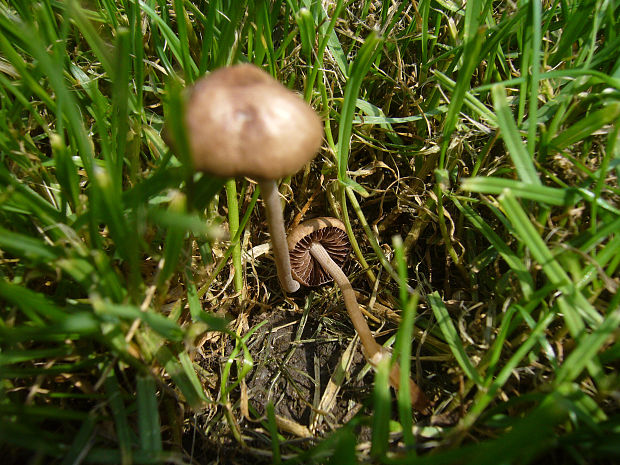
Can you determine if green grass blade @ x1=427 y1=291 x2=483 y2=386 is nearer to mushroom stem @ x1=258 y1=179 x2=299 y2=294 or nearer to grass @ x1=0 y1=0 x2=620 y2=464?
grass @ x1=0 y1=0 x2=620 y2=464

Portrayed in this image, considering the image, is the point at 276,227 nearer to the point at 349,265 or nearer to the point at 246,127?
the point at 246,127

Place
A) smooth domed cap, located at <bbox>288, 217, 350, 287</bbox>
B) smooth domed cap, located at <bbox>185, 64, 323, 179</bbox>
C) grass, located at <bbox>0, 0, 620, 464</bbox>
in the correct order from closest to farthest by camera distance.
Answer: smooth domed cap, located at <bbox>185, 64, 323, 179</bbox> < grass, located at <bbox>0, 0, 620, 464</bbox> < smooth domed cap, located at <bbox>288, 217, 350, 287</bbox>

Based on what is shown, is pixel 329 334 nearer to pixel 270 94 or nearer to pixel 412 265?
pixel 412 265

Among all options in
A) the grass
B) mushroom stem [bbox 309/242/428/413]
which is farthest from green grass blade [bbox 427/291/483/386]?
mushroom stem [bbox 309/242/428/413]

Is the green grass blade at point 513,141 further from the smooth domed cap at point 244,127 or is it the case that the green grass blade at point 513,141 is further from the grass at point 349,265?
the smooth domed cap at point 244,127

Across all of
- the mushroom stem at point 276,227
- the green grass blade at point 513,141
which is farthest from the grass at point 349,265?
the mushroom stem at point 276,227

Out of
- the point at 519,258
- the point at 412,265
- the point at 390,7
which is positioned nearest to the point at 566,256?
the point at 519,258

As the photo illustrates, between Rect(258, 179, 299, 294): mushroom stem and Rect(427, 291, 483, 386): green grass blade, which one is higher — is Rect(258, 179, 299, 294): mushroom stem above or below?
above
